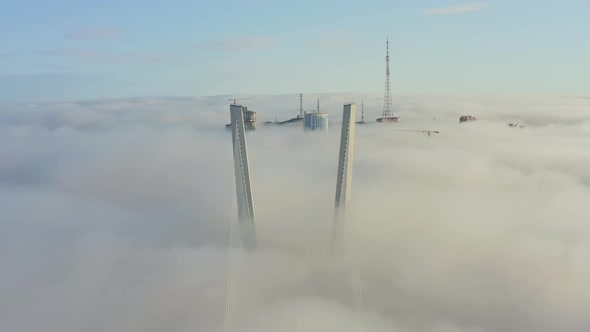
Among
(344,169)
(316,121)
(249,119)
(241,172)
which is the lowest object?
(316,121)

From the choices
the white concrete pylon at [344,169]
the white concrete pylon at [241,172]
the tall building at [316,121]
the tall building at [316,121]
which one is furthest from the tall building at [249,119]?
the white concrete pylon at [344,169]

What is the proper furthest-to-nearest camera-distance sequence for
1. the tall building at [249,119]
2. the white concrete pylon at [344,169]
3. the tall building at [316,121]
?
the tall building at [249,119]
the tall building at [316,121]
the white concrete pylon at [344,169]

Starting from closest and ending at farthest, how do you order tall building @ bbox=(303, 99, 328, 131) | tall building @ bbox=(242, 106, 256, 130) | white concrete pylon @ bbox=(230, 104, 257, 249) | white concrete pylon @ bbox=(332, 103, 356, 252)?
white concrete pylon @ bbox=(332, 103, 356, 252)
white concrete pylon @ bbox=(230, 104, 257, 249)
tall building @ bbox=(303, 99, 328, 131)
tall building @ bbox=(242, 106, 256, 130)

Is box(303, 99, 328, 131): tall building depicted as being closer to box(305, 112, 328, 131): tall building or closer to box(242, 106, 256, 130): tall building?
box(305, 112, 328, 131): tall building

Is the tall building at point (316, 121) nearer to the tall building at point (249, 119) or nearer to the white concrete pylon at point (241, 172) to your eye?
the tall building at point (249, 119)

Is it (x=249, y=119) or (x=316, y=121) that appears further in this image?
(x=249, y=119)

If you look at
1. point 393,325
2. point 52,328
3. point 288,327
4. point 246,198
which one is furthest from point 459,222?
point 52,328

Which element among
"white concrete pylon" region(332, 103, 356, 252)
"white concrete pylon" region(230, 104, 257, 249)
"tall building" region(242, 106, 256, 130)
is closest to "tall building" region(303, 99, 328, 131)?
"tall building" region(242, 106, 256, 130)

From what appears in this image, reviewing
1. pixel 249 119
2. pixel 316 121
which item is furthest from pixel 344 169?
pixel 249 119

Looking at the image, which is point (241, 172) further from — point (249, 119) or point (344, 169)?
point (249, 119)
